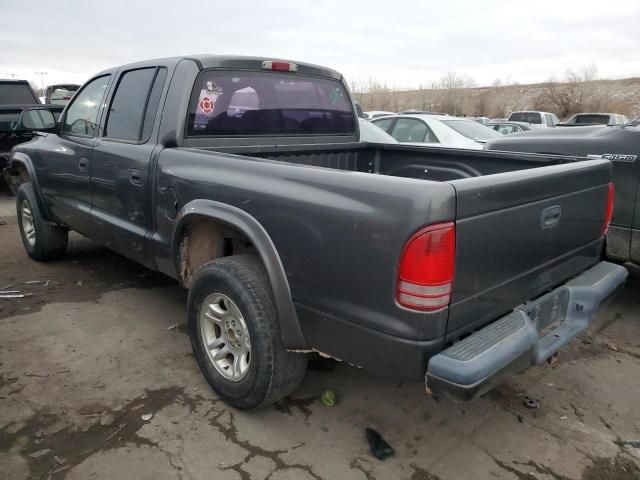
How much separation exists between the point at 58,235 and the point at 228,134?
8.90 feet

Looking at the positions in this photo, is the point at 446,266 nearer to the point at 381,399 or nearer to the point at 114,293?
the point at 381,399

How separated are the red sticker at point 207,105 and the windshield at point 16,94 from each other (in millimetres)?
8089

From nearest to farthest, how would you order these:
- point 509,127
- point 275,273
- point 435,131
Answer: point 275,273
point 435,131
point 509,127

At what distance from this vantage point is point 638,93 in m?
53.5

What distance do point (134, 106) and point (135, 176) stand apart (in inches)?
23.1

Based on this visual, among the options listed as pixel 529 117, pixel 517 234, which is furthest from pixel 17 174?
pixel 529 117

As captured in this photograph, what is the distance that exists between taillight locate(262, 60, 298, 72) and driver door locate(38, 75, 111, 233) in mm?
1344

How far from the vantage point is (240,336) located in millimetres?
2758

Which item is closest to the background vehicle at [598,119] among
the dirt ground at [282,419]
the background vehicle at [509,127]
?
the background vehicle at [509,127]

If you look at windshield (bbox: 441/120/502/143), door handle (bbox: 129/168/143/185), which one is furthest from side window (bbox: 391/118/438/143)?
door handle (bbox: 129/168/143/185)

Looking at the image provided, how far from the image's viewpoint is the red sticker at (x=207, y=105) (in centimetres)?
335

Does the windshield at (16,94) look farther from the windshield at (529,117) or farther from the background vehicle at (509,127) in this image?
the windshield at (529,117)

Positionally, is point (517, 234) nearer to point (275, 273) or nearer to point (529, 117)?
point (275, 273)

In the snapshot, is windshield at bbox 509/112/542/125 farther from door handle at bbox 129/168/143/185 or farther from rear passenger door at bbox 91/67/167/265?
door handle at bbox 129/168/143/185
